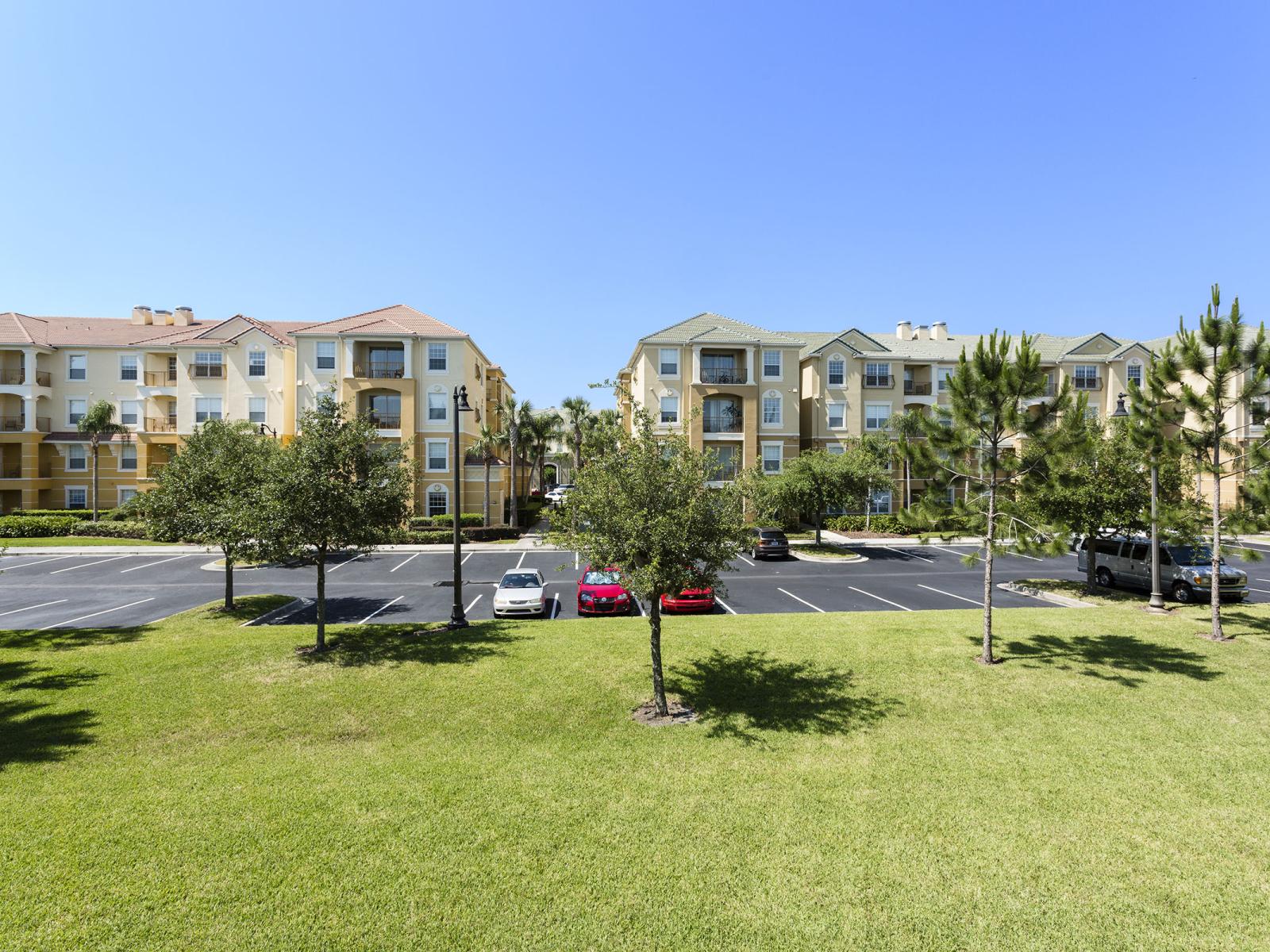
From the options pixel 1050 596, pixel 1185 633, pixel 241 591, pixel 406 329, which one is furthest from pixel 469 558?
pixel 1185 633

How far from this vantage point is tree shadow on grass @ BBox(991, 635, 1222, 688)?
11164 mm

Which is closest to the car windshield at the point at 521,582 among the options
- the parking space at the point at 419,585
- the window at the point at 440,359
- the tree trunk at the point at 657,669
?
the parking space at the point at 419,585

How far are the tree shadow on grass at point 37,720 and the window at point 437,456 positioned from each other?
29316 millimetres

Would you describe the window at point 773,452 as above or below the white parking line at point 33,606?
above

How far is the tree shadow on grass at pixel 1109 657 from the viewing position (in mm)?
11164

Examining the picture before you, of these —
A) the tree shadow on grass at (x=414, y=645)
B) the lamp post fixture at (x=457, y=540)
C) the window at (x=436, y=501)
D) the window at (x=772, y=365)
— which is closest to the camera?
the tree shadow on grass at (x=414, y=645)

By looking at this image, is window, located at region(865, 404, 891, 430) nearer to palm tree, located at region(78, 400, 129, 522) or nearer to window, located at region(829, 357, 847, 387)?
window, located at region(829, 357, 847, 387)

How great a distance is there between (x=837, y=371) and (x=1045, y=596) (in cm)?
2715

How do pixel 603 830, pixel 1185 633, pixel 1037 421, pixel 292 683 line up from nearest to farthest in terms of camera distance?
pixel 603 830, pixel 292 683, pixel 1037 421, pixel 1185 633

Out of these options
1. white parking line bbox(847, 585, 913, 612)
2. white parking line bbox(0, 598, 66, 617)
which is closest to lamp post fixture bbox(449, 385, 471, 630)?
white parking line bbox(847, 585, 913, 612)

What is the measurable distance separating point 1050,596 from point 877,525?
19991 mm

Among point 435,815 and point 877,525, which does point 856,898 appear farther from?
point 877,525

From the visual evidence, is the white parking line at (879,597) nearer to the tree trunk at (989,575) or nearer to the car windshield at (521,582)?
the tree trunk at (989,575)

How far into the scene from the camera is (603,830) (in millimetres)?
6285
